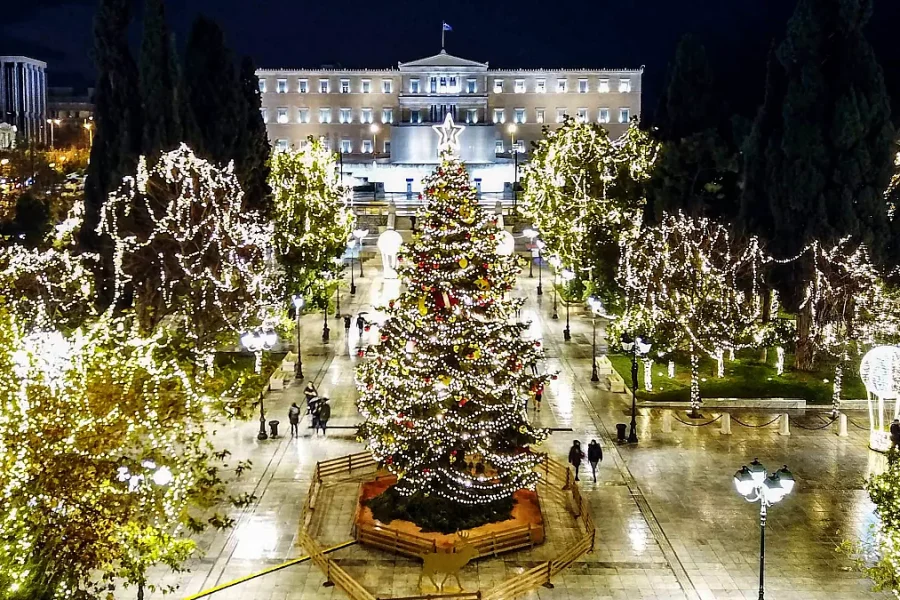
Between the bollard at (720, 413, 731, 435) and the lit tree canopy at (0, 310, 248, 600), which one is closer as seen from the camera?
the lit tree canopy at (0, 310, 248, 600)

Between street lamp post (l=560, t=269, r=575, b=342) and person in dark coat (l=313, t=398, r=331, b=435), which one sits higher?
street lamp post (l=560, t=269, r=575, b=342)

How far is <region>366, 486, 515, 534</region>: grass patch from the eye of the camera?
17844 mm

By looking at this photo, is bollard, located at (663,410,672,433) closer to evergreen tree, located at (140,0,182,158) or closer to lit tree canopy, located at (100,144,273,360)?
lit tree canopy, located at (100,144,273,360)

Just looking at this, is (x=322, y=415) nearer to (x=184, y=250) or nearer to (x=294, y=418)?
(x=294, y=418)

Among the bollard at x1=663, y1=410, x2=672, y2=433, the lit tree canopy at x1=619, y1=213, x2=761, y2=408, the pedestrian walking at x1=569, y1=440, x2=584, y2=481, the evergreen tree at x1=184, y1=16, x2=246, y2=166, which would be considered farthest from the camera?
the evergreen tree at x1=184, y1=16, x2=246, y2=166

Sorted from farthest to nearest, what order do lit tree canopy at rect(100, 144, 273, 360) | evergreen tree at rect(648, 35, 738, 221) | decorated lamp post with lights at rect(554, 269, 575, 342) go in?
decorated lamp post with lights at rect(554, 269, 575, 342) → evergreen tree at rect(648, 35, 738, 221) → lit tree canopy at rect(100, 144, 273, 360)

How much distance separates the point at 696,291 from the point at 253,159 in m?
20.5

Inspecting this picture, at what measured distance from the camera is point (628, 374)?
31.6 meters

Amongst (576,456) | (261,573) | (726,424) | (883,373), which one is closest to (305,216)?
(726,424)

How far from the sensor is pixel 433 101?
92.2 m

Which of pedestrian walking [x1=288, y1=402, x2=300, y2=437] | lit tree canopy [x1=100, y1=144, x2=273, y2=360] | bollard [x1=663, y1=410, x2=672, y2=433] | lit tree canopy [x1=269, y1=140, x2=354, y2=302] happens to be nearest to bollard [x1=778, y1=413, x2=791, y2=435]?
bollard [x1=663, y1=410, x2=672, y2=433]

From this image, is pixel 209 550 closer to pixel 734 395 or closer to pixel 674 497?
pixel 674 497

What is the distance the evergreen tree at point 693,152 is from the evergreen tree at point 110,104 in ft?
66.4

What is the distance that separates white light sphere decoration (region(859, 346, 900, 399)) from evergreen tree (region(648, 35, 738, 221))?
13.6 m
